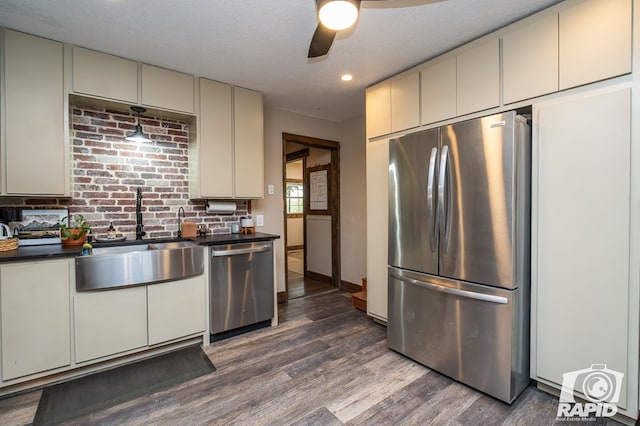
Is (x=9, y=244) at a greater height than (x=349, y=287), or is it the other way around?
(x=9, y=244)

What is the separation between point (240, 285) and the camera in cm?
286

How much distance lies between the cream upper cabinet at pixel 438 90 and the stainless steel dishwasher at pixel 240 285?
1.98m

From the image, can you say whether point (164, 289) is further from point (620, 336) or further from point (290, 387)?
point (620, 336)

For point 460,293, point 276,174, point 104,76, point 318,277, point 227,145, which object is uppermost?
point 104,76

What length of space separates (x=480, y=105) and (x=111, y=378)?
3.45 metres

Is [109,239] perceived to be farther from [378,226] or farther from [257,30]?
[378,226]

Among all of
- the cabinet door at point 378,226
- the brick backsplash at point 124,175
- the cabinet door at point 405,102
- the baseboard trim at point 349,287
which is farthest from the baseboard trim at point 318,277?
the cabinet door at point 405,102

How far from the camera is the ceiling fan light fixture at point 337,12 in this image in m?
1.39

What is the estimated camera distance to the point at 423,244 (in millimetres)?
2271

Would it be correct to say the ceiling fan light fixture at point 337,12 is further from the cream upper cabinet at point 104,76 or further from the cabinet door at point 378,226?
the cream upper cabinet at point 104,76

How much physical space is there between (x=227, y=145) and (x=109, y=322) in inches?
74.1

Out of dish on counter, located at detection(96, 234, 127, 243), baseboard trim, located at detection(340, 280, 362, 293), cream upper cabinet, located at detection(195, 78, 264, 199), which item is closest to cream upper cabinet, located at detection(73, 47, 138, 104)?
cream upper cabinet, located at detection(195, 78, 264, 199)

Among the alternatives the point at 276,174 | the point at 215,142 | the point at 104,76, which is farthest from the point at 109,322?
the point at 276,174

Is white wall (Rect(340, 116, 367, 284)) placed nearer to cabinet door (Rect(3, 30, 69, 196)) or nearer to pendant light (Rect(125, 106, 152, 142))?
pendant light (Rect(125, 106, 152, 142))
